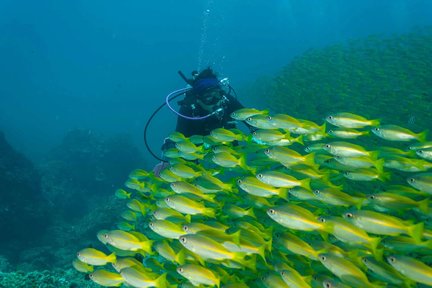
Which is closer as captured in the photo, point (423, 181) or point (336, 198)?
point (423, 181)

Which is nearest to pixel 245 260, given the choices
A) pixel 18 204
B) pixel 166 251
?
pixel 166 251

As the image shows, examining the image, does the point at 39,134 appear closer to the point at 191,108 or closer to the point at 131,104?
the point at 131,104

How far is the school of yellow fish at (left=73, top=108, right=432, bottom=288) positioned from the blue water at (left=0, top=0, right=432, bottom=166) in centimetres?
2140

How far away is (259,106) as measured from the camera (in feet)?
67.5

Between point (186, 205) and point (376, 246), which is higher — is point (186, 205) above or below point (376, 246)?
below

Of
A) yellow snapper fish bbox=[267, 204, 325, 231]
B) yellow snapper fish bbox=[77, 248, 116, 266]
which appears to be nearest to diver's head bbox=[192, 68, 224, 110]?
yellow snapper fish bbox=[77, 248, 116, 266]

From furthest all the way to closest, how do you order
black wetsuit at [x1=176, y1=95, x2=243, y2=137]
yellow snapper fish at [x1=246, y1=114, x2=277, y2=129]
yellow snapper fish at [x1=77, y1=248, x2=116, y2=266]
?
1. black wetsuit at [x1=176, y1=95, x2=243, y2=137]
2. yellow snapper fish at [x1=246, y1=114, x2=277, y2=129]
3. yellow snapper fish at [x1=77, y1=248, x2=116, y2=266]

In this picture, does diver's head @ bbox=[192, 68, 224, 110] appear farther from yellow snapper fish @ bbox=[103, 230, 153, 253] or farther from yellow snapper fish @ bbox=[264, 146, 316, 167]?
yellow snapper fish @ bbox=[103, 230, 153, 253]

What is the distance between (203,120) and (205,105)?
1.55 feet

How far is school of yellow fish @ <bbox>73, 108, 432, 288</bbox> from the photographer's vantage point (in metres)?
3.16

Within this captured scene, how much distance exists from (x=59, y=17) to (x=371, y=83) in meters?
123

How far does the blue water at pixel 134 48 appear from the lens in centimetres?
5275

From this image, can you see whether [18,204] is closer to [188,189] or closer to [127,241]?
[127,241]

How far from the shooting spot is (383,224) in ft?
10.3
